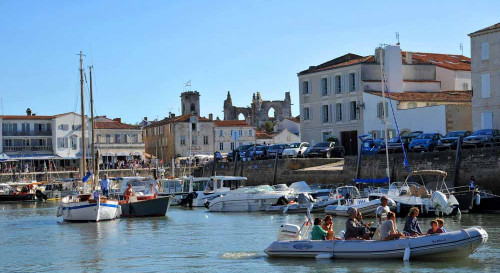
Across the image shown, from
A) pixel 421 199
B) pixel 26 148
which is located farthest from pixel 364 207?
pixel 26 148

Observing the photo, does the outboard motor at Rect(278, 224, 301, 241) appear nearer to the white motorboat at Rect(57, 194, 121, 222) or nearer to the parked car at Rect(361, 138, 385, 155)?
the white motorboat at Rect(57, 194, 121, 222)

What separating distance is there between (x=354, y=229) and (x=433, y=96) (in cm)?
4563

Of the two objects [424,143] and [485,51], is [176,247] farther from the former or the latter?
[485,51]

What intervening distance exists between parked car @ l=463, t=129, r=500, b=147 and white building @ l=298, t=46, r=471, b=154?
1329 centimetres

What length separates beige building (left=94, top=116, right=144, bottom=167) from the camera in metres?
106

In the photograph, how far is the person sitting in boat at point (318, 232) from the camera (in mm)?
26391

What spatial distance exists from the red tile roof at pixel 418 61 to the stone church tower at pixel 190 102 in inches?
1795

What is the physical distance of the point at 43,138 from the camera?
101438 mm

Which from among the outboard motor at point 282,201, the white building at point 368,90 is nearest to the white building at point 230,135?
the white building at point 368,90

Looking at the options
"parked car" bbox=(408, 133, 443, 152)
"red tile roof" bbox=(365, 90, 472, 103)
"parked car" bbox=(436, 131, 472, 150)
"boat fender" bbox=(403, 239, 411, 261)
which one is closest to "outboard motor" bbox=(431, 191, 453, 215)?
"parked car" bbox=(436, 131, 472, 150)

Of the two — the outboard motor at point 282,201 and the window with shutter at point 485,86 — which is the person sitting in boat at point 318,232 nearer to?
the outboard motor at point 282,201

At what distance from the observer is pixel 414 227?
2583 centimetres

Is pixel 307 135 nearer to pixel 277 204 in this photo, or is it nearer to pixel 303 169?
pixel 303 169

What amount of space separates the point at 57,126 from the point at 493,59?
59.2 m
